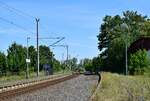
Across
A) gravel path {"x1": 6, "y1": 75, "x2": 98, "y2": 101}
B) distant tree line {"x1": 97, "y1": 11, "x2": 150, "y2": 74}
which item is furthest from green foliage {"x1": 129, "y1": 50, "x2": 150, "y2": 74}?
gravel path {"x1": 6, "y1": 75, "x2": 98, "y2": 101}

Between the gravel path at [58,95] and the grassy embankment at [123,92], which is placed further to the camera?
the gravel path at [58,95]

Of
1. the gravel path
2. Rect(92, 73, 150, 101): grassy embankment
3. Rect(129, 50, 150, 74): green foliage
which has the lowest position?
the gravel path

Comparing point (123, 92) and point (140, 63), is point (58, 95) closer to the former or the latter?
point (123, 92)

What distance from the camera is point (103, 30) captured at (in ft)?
464

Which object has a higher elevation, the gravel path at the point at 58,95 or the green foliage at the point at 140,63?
the green foliage at the point at 140,63

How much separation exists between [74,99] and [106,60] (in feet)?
332

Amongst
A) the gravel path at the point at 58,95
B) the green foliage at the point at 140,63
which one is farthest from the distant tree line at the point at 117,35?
the gravel path at the point at 58,95

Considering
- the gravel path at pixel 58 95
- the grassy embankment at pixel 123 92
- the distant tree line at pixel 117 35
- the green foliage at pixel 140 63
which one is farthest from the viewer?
the distant tree line at pixel 117 35

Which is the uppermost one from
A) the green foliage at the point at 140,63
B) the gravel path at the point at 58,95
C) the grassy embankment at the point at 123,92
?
the green foliage at the point at 140,63

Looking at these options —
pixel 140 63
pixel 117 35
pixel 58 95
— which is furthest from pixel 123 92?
pixel 117 35

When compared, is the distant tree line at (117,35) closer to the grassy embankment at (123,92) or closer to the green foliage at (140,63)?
the green foliage at (140,63)

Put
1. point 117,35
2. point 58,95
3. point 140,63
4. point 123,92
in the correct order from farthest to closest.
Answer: point 117,35 → point 140,63 → point 58,95 → point 123,92

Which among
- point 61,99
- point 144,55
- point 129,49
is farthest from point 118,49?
point 61,99

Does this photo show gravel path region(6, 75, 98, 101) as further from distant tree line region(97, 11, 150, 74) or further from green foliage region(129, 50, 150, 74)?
distant tree line region(97, 11, 150, 74)
